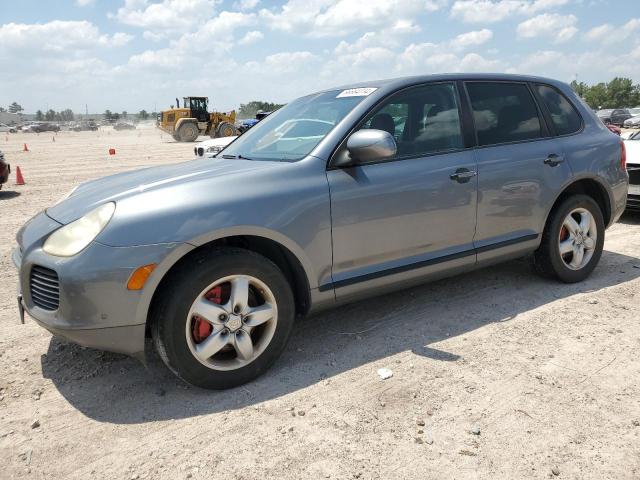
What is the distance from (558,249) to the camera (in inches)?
167

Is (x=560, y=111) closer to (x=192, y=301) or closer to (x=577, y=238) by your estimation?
(x=577, y=238)

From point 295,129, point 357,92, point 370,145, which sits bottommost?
point 370,145

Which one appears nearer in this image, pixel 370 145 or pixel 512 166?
pixel 370 145

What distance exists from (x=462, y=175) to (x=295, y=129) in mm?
1204

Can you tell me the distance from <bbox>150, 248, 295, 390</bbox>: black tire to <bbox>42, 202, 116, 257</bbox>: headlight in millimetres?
438

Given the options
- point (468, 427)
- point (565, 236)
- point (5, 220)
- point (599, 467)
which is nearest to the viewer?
point (599, 467)

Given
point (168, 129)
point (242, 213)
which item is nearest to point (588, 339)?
point (242, 213)

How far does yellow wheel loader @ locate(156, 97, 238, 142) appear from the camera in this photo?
92.9ft

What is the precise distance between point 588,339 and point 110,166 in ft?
50.7

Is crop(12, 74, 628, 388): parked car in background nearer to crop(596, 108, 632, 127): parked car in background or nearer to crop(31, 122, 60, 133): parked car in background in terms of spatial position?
crop(596, 108, 632, 127): parked car in background

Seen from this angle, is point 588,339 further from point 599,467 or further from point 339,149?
point 339,149

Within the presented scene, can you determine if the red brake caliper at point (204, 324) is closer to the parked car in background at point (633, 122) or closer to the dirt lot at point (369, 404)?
the dirt lot at point (369, 404)

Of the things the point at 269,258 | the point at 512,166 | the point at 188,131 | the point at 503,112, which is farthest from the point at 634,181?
the point at 188,131

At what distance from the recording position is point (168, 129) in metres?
29.7
